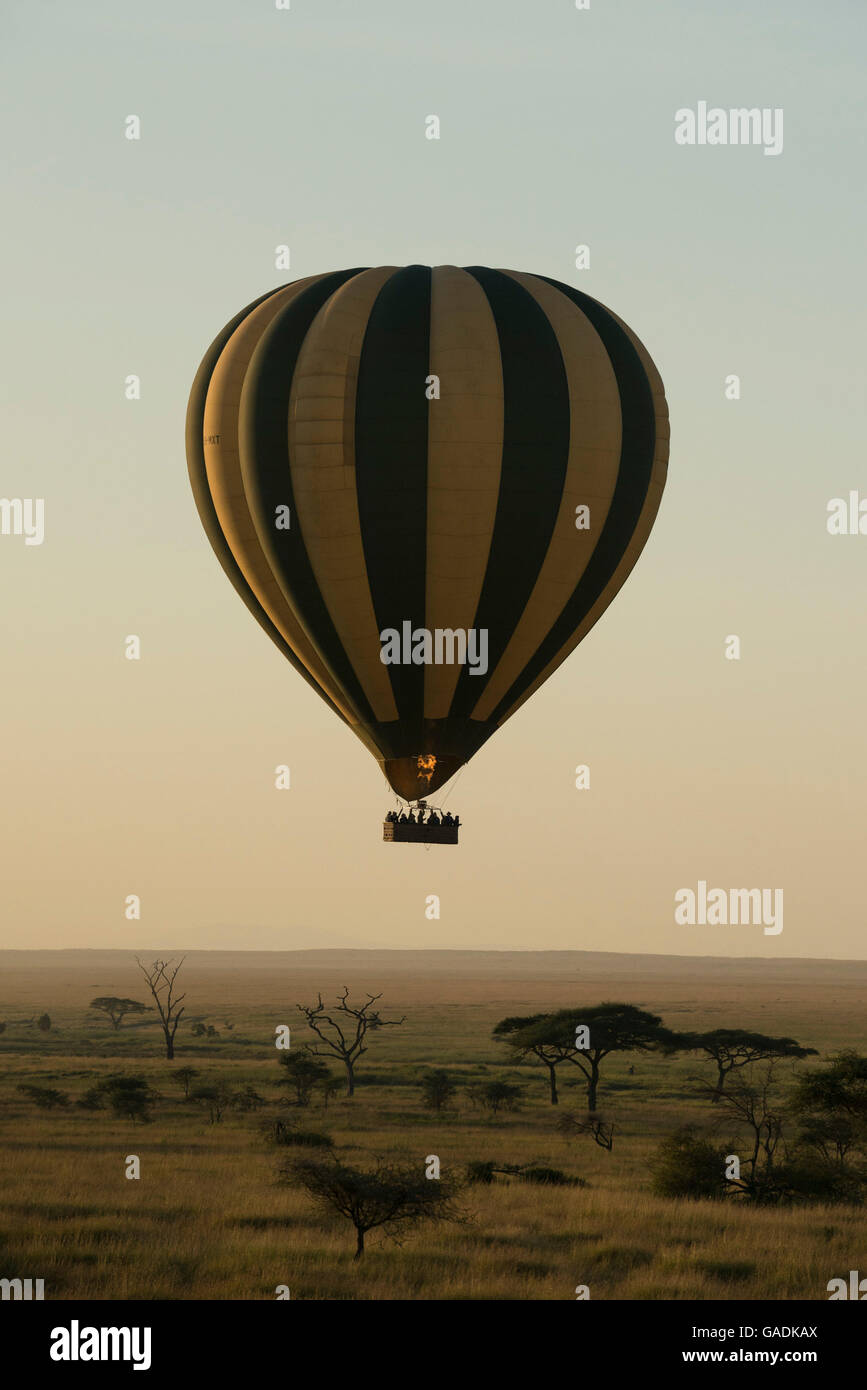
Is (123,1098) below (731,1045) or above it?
below

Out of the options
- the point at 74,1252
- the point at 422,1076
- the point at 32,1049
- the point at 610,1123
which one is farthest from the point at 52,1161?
the point at 32,1049

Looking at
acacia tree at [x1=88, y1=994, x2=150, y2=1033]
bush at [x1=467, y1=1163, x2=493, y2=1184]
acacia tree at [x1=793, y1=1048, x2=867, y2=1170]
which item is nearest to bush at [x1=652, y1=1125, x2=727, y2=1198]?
bush at [x1=467, y1=1163, x2=493, y2=1184]

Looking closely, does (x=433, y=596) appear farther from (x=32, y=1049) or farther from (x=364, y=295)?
(x=32, y=1049)

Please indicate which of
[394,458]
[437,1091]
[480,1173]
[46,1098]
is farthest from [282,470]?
[46,1098]

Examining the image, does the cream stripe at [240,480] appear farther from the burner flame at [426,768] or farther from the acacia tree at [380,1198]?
the acacia tree at [380,1198]

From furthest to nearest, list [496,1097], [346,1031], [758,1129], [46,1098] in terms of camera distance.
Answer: [346,1031] < [496,1097] < [46,1098] < [758,1129]

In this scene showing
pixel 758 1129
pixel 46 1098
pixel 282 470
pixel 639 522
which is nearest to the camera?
pixel 282 470

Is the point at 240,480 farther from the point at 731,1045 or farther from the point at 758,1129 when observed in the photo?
the point at 731,1045
